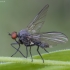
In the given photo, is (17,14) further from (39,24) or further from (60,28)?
(39,24)

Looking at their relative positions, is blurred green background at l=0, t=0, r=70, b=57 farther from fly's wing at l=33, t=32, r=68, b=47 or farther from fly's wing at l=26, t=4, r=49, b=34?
fly's wing at l=33, t=32, r=68, b=47

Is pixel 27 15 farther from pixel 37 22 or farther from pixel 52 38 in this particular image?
pixel 52 38

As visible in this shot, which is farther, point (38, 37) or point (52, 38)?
point (38, 37)

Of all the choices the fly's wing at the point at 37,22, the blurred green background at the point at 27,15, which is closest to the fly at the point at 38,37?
the fly's wing at the point at 37,22

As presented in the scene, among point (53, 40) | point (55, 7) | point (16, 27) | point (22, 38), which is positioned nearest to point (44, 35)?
point (53, 40)

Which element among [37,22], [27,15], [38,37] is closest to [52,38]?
[38,37]

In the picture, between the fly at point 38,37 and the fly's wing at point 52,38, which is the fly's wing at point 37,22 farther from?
the fly's wing at point 52,38
